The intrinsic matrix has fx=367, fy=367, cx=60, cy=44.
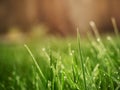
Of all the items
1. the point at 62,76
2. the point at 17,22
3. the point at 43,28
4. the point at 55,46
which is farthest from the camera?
the point at 17,22

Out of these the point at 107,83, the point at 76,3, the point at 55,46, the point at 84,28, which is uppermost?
the point at 107,83

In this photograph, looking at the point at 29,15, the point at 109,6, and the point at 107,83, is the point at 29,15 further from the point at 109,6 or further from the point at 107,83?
the point at 107,83

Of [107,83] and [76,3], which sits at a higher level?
[107,83]

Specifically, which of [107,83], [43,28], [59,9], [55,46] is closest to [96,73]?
[107,83]

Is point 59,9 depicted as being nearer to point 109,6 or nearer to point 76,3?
point 76,3

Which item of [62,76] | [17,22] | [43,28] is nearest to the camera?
[62,76]

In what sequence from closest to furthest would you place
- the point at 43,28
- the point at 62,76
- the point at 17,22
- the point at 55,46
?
the point at 62,76
the point at 55,46
the point at 43,28
the point at 17,22

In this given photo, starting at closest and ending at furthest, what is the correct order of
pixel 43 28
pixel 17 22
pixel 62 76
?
pixel 62 76 < pixel 43 28 < pixel 17 22

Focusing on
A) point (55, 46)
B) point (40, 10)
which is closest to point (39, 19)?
point (40, 10)

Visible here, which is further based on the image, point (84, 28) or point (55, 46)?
point (84, 28)
